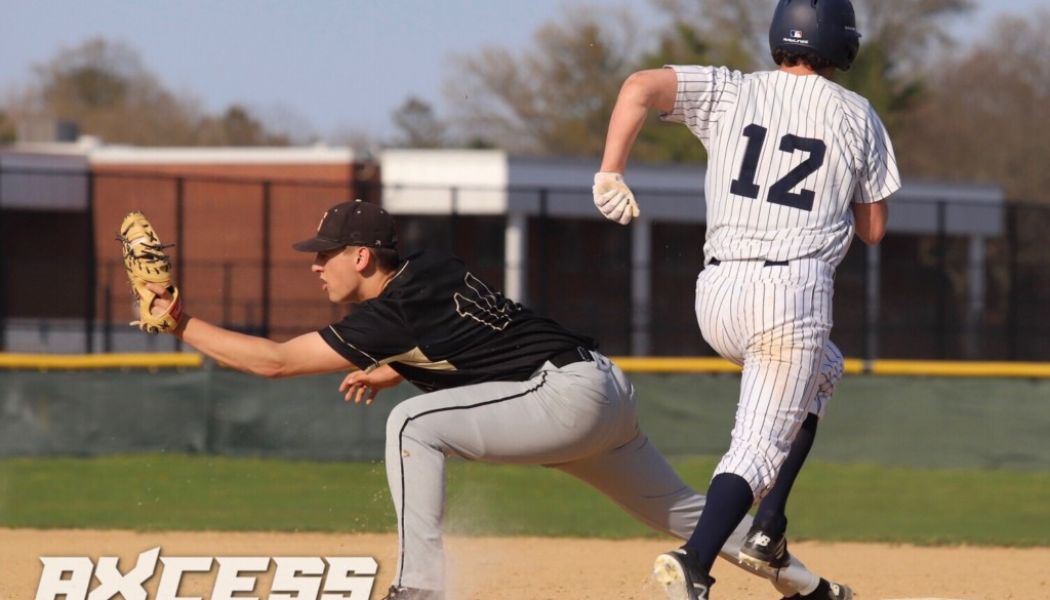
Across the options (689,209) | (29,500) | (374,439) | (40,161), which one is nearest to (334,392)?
(374,439)

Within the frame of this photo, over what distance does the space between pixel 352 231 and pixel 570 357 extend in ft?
2.77

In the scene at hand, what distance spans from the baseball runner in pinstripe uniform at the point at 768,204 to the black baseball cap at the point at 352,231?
0.73 metres

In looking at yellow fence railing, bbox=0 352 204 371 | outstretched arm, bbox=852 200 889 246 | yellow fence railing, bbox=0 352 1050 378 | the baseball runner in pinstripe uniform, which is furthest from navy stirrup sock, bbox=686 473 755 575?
yellow fence railing, bbox=0 352 204 371

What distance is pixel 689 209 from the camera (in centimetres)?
2223

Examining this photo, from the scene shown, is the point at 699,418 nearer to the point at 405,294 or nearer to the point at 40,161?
the point at 405,294

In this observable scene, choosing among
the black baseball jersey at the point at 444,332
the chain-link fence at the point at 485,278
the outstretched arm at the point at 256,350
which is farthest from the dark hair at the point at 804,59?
the chain-link fence at the point at 485,278

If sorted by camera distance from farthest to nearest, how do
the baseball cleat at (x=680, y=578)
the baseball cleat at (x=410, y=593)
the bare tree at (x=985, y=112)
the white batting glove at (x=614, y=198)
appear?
the bare tree at (x=985, y=112) < the baseball cleat at (x=410, y=593) < the white batting glove at (x=614, y=198) < the baseball cleat at (x=680, y=578)

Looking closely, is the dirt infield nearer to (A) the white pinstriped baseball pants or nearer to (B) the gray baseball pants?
(B) the gray baseball pants

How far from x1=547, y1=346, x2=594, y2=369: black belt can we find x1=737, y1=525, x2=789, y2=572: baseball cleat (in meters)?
0.85

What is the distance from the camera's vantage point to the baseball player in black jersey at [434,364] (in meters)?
5.27

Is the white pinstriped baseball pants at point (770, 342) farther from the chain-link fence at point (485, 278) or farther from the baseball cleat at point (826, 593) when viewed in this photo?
the chain-link fence at point (485, 278)

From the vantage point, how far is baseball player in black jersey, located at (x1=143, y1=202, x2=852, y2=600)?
5.27 meters

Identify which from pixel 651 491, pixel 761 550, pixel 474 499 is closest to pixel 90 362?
pixel 474 499

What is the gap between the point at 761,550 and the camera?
18.7 feet
